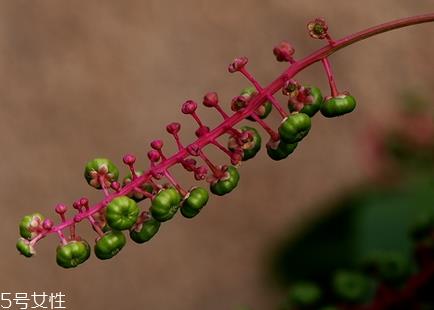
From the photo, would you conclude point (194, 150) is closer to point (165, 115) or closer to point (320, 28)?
point (320, 28)

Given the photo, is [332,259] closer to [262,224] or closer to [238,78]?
[262,224]

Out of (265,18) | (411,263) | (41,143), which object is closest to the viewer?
(411,263)

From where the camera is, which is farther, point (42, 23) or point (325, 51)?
point (42, 23)

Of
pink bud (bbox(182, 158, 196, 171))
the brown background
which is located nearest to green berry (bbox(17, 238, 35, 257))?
pink bud (bbox(182, 158, 196, 171))

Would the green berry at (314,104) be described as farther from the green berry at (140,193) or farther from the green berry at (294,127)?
the green berry at (140,193)

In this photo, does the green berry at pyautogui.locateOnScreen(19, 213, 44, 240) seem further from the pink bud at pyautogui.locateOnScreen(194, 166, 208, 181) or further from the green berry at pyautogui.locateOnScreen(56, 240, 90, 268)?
the pink bud at pyautogui.locateOnScreen(194, 166, 208, 181)

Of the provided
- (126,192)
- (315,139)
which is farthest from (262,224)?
(126,192)
